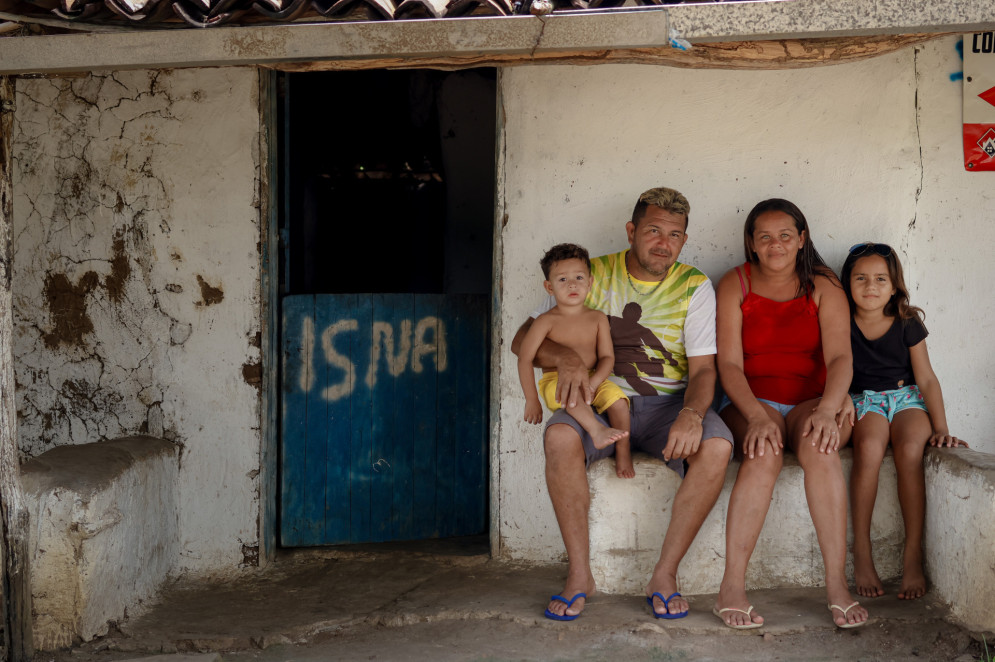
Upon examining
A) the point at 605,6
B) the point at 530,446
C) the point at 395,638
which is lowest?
the point at 395,638

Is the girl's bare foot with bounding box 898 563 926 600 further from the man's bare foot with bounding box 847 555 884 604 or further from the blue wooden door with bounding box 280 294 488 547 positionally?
the blue wooden door with bounding box 280 294 488 547

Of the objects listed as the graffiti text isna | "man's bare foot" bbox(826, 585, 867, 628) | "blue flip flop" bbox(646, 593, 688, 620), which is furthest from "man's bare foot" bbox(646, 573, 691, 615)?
the graffiti text isna

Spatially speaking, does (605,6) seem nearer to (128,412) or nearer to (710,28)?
(710,28)

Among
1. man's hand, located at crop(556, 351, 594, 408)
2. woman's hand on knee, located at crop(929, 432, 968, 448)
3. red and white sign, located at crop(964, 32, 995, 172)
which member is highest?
red and white sign, located at crop(964, 32, 995, 172)

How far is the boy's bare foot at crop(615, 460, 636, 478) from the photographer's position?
3723mm

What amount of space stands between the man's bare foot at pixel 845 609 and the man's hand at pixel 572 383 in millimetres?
1183

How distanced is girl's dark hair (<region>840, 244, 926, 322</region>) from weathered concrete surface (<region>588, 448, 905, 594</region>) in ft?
1.97

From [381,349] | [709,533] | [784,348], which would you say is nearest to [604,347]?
[784,348]

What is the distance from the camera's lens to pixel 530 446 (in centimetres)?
440

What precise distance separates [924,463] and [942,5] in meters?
1.83

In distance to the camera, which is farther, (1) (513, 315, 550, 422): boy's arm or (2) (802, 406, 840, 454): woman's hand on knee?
(1) (513, 315, 550, 422): boy's arm

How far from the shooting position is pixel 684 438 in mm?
3533

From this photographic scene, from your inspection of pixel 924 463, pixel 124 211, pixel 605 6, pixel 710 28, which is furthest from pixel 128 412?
pixel 924 463

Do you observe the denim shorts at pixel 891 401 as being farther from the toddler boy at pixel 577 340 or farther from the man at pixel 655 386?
the toddler boy at pixel 577 340
